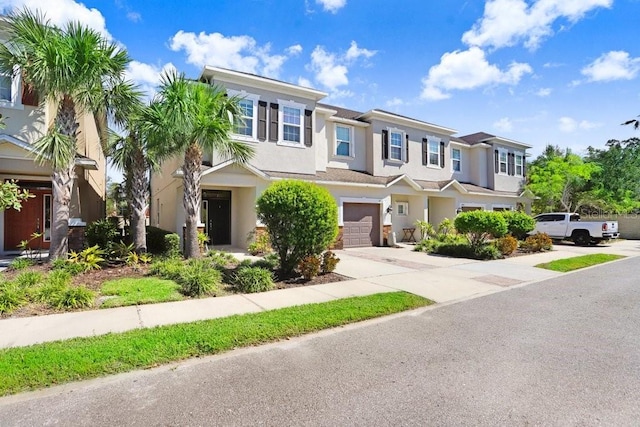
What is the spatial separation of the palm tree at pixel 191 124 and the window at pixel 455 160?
17402 millimetres

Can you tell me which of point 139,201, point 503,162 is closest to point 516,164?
point 503,162

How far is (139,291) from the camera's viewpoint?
7406 millimetres

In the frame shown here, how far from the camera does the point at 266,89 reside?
1529 cm

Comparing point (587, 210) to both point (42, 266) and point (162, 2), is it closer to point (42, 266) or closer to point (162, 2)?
point (162, 2)

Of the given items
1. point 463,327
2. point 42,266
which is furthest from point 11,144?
point 463,327

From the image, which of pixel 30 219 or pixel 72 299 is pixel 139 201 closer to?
pixel 72 299

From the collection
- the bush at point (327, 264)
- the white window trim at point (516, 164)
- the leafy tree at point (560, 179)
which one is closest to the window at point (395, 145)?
the bush at point (327, 264)

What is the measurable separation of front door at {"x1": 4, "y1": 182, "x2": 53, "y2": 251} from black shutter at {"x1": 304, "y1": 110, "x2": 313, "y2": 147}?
1054 cm

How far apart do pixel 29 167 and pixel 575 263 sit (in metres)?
19.1

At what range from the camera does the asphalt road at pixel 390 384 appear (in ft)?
10.3

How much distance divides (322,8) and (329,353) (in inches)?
438

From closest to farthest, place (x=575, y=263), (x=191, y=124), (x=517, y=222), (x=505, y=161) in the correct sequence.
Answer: (x=191, y=124) < (x=575, y=263) < (x=517, y=222) < (x=505, y=161)

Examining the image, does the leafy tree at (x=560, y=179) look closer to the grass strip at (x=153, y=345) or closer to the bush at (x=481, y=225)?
the bush at (x=481, y=225)

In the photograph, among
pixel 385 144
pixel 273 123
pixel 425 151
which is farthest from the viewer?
pixel 425 151
